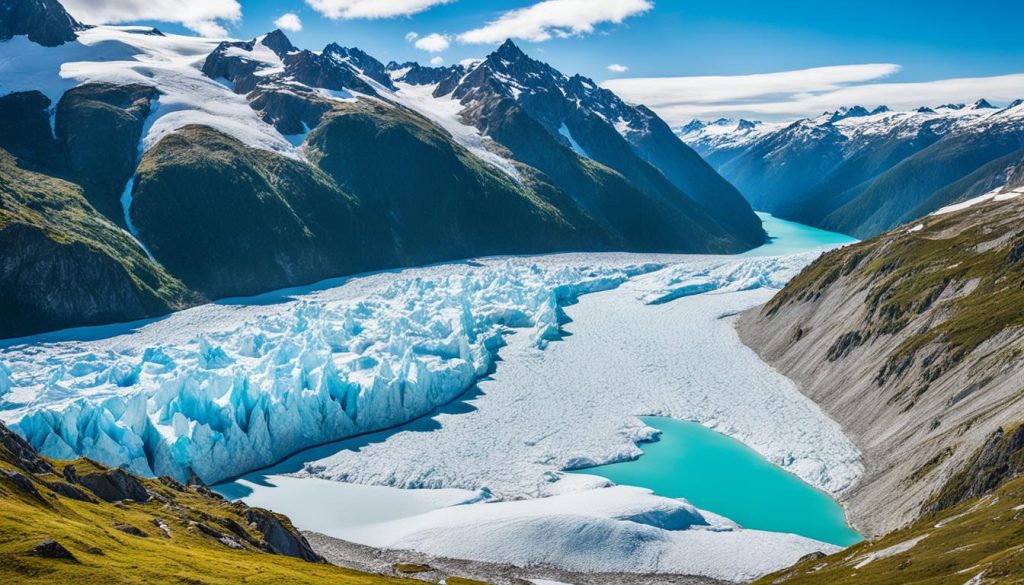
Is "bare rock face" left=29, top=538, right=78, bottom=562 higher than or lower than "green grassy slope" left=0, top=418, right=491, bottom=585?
higher

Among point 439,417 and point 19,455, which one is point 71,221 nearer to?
point 439,417

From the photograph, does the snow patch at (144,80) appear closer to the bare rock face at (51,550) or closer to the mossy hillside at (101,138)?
the mossy hillside at (101,138)

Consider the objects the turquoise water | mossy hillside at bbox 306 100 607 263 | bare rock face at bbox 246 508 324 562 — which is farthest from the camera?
mossy hillside at bbox 306 100 607 263

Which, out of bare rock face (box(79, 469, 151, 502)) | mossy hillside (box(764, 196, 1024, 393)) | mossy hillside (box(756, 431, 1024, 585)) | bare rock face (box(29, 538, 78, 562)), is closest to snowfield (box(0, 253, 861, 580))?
mossy hillside (box(756, 431, 1024, 585))

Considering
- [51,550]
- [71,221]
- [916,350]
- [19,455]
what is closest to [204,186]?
[71,221]

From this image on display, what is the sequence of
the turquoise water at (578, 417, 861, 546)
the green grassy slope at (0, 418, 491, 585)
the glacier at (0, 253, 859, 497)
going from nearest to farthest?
1. the green grassy slope at (0, 418, 491, 585)
2. the turquoise water at (578, 417, 861, 546)
3. the glacier at (0, 253, 859, 497)

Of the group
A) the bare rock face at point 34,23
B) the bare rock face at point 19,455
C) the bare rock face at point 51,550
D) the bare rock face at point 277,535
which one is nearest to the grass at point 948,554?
the bare rock face at point 277,535

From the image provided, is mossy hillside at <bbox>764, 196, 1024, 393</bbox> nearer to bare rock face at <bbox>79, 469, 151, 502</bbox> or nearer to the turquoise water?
the turquoise water

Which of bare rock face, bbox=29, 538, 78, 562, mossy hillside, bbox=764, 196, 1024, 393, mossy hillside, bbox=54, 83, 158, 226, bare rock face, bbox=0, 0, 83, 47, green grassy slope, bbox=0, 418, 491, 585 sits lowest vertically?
green grassy slope, bbox=0, 418, 491, 585
